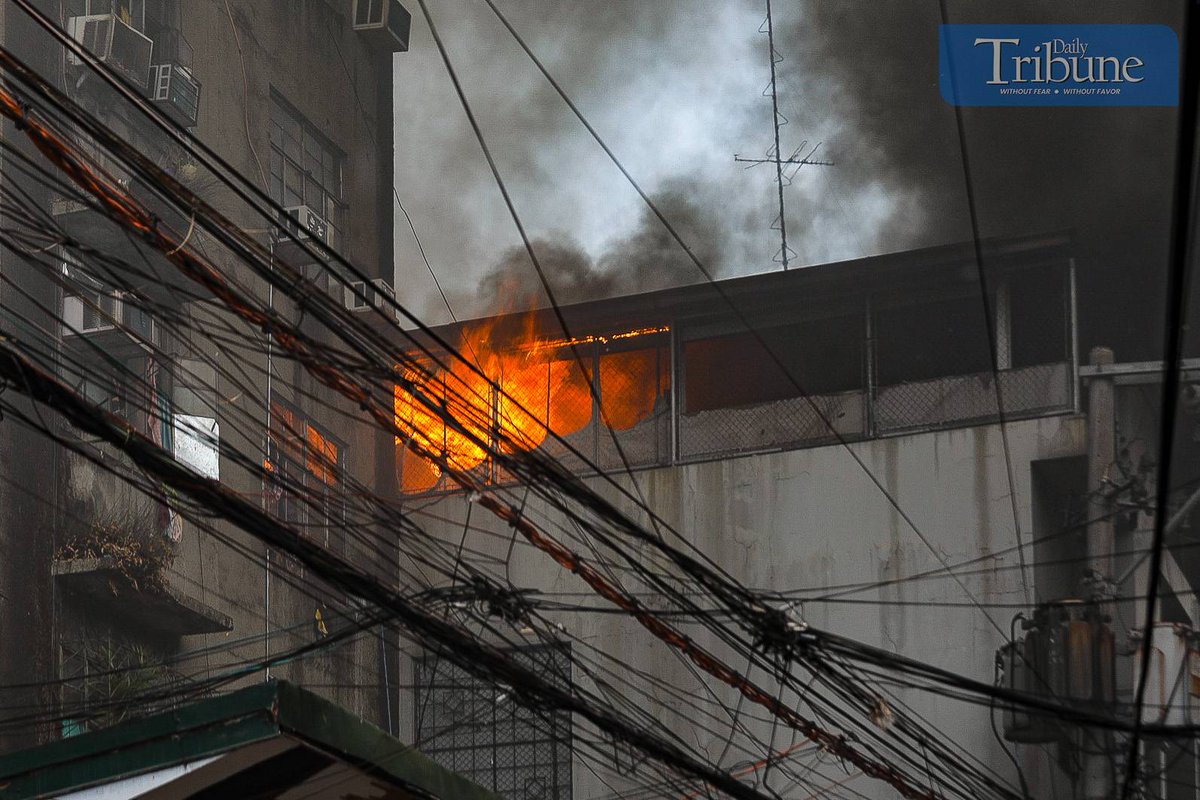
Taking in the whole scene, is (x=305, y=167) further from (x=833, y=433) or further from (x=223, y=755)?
(x=223, y=755)

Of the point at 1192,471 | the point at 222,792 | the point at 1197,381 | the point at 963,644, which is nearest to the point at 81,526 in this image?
the point at 222,792

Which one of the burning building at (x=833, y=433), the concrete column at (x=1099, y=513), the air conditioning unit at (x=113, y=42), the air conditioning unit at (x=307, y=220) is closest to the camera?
the concrete column at (x=1099, y=513)

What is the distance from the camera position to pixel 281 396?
67.7ft

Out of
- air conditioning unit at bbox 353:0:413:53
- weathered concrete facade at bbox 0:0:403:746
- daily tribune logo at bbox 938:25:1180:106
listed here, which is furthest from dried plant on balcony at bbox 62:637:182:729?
daily tribune logo at bbox 938:25:1180:106

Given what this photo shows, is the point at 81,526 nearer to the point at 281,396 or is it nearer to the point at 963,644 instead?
the point at 281,396

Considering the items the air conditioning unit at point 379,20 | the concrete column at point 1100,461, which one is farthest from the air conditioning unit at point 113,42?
the concrete column at point 1100,461

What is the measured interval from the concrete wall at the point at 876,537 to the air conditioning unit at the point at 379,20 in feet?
27.3

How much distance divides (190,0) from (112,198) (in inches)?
561

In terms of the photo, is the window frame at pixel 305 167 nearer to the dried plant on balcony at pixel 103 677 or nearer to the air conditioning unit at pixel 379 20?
the air conditioning unit at pixel 379 20

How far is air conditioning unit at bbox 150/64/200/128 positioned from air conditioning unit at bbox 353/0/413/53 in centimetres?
586

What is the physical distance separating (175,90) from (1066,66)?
50.0ft

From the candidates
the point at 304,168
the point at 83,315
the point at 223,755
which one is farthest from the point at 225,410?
the point at 223,755

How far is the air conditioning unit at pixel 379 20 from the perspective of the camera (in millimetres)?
23391

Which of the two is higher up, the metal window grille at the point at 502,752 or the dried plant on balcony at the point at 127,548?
the dried plant on balcony at the point at 127,548
